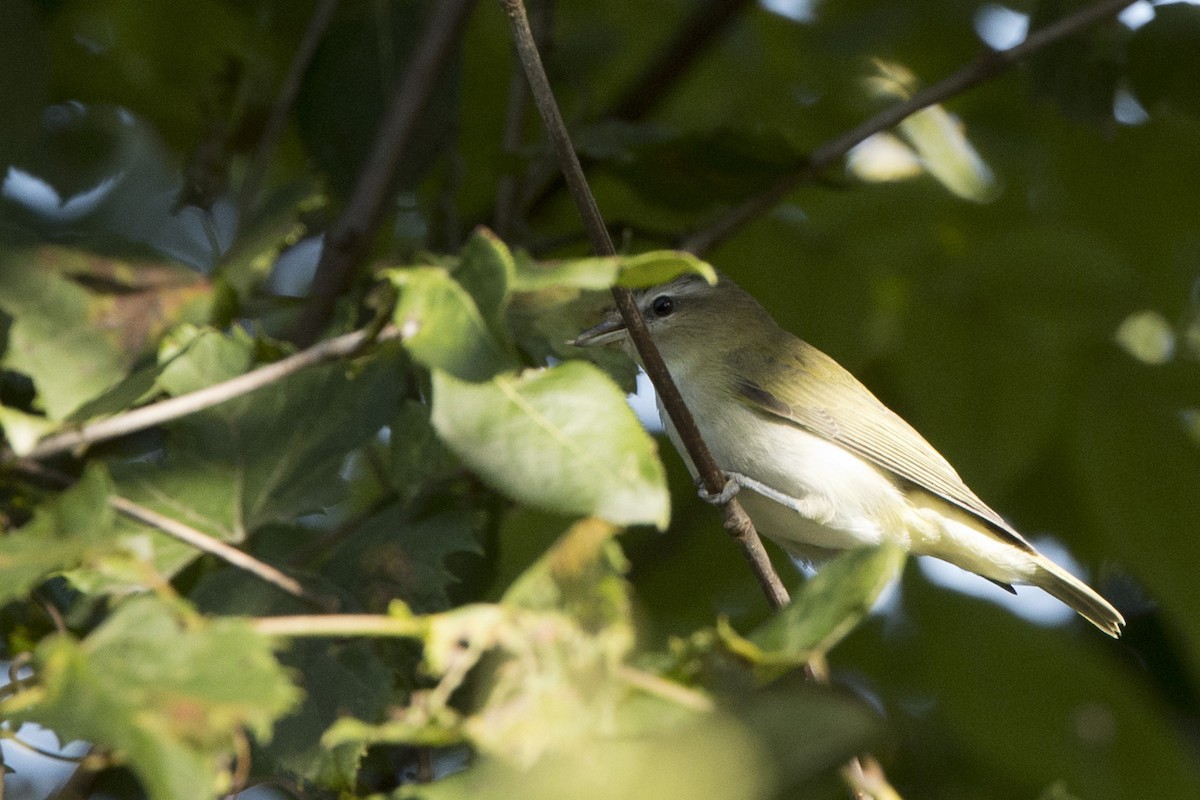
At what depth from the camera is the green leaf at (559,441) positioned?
4.75ft

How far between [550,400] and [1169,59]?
2396mm

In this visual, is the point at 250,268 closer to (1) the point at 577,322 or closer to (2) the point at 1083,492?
(1) the point at 577,322

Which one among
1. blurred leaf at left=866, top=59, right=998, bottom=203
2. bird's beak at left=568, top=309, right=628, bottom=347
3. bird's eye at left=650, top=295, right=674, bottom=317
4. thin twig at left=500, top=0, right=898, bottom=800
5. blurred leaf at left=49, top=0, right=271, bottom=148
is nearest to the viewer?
thin twig at left=500, top=0, right=898, bottom=800

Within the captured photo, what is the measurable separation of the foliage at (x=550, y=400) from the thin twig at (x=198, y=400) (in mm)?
12

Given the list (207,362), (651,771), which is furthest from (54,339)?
(651,771)

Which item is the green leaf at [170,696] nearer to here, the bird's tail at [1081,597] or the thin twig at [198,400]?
the thin twig at [198,400]

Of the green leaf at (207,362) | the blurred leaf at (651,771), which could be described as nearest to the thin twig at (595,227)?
the blurred leaf at (651,771)

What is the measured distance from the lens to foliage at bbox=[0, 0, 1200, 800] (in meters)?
1.27

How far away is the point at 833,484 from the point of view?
3.56 metres

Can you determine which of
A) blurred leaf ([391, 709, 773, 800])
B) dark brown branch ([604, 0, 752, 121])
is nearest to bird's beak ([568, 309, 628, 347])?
dark brown branch ([604, 0, 752, 121])

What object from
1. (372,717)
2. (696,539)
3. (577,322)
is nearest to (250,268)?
(577,322)

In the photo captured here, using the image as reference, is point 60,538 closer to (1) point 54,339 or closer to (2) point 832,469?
(1) point 54,339

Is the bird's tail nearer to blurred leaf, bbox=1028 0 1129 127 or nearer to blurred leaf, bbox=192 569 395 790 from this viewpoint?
blurred leaf, bbox=1028 0 1129 127

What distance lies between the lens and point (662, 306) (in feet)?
13.6
